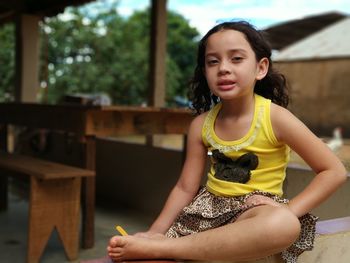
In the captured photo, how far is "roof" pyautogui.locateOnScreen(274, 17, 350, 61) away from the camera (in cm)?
1473

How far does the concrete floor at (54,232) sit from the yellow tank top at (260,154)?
206cm

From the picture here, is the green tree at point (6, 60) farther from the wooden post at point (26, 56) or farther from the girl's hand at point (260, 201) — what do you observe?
the girl's hand at point (260, 201)

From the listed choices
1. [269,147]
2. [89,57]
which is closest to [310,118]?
[89,57]

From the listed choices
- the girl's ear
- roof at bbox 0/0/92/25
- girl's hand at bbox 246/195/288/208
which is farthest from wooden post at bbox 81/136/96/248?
roof at bbox 0/0/92/25

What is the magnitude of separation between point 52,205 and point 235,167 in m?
1.87

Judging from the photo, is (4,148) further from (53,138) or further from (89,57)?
(89,57)

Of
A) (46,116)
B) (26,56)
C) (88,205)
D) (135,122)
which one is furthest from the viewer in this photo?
(26,56)

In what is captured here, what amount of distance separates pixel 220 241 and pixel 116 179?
13.4 ft

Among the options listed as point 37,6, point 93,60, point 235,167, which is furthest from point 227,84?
point 93,60

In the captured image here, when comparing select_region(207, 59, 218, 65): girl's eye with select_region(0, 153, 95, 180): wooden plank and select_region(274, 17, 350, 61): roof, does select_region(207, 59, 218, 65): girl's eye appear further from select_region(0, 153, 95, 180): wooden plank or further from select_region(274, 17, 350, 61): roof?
select_region(274, 17, 350, 61): roof

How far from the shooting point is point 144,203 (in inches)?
193

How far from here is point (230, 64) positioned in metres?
1.57

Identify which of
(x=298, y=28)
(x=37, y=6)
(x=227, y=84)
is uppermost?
(x=298, y=28)

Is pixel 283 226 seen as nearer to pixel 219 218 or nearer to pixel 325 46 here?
pixel 219 218
